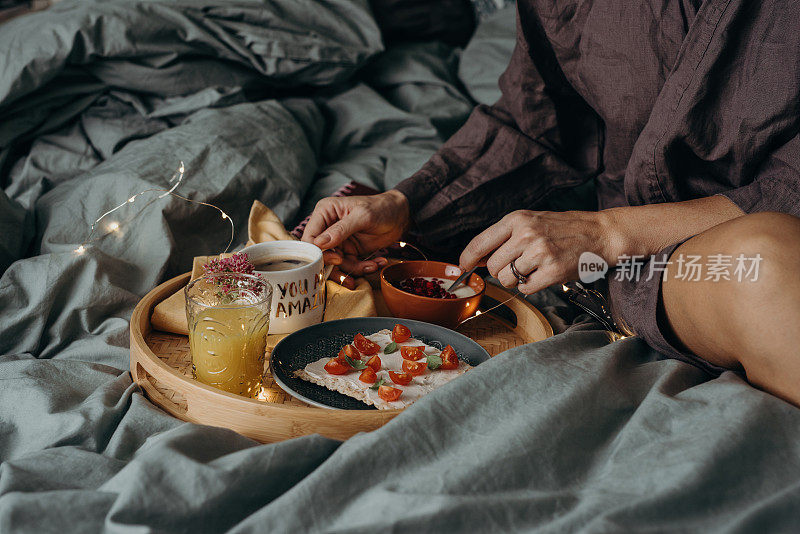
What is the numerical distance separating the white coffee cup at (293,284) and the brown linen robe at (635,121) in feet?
0.91

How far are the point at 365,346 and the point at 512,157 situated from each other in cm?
51

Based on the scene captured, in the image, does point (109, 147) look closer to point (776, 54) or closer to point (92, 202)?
point (92, 202)

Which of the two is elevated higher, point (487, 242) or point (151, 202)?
point (487, 242)

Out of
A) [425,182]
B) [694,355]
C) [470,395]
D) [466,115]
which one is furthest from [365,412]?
[466,115]

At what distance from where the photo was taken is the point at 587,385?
67 cm

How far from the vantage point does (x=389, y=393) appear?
74 cm

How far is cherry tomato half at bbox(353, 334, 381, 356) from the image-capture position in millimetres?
844

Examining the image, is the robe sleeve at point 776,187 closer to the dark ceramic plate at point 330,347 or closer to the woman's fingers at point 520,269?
the woman's fingers at point 520,269

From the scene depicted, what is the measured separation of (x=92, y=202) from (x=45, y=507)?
0.69 m

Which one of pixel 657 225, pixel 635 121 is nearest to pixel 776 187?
pixel 657 225

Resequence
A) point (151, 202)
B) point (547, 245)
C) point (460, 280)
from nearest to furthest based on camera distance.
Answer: point (547, 245) → point (460, 280) → point (151, 202)

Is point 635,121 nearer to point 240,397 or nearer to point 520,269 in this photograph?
point 520,269

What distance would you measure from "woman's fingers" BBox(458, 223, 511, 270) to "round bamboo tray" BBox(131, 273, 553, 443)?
12 cm

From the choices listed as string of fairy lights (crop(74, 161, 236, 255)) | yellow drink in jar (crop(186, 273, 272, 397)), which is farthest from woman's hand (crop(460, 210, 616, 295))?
string of fairy lights (crop(74, 161, 236, 255))
